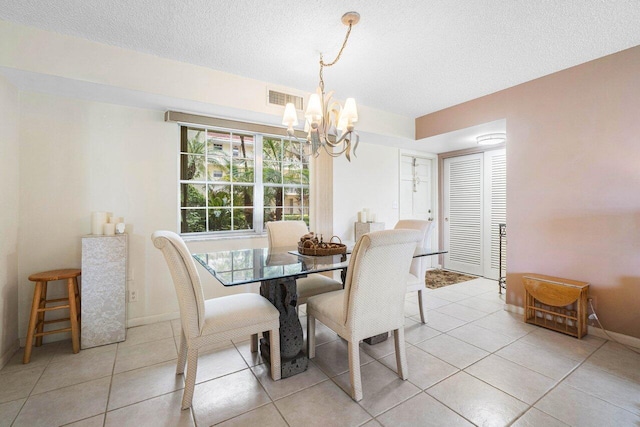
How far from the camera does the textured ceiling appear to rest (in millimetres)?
1860

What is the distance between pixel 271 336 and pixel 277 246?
3.74 ft

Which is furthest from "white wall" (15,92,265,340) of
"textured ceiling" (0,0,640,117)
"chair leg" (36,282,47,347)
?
"textured ceiling" (0,0,640,117)

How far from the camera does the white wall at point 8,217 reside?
207 centimetres

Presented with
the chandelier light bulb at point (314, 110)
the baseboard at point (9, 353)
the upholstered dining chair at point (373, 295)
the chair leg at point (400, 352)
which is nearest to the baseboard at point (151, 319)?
the baseboard at point (9, 353)

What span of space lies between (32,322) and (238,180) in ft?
6.97

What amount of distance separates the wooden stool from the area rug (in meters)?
4.02

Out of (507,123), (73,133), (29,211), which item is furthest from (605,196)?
(29,211)

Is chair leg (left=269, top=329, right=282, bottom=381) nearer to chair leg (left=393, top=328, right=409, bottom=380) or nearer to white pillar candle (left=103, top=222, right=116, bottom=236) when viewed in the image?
chair leg (left=393, top=328, right=409, bottom=380)

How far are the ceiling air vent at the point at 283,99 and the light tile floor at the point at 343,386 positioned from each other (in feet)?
8.00

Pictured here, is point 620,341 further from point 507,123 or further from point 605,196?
point 507,123

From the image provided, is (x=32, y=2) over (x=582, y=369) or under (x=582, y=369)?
over

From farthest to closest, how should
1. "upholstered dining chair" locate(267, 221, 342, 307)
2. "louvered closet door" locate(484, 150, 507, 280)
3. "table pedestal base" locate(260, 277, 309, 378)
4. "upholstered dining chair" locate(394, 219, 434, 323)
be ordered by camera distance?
"louvered closet door" locate(484, 150, 507, 280) < "upholstered dining chair" locate(394, 219, 434, 323) < "upholstered dining chair" locate(267, 221, 342, 307) < "table pedestal base" locate(260, 277, 309, 378)

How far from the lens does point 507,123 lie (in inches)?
124

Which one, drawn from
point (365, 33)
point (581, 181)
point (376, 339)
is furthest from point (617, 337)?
point (365, 33)
